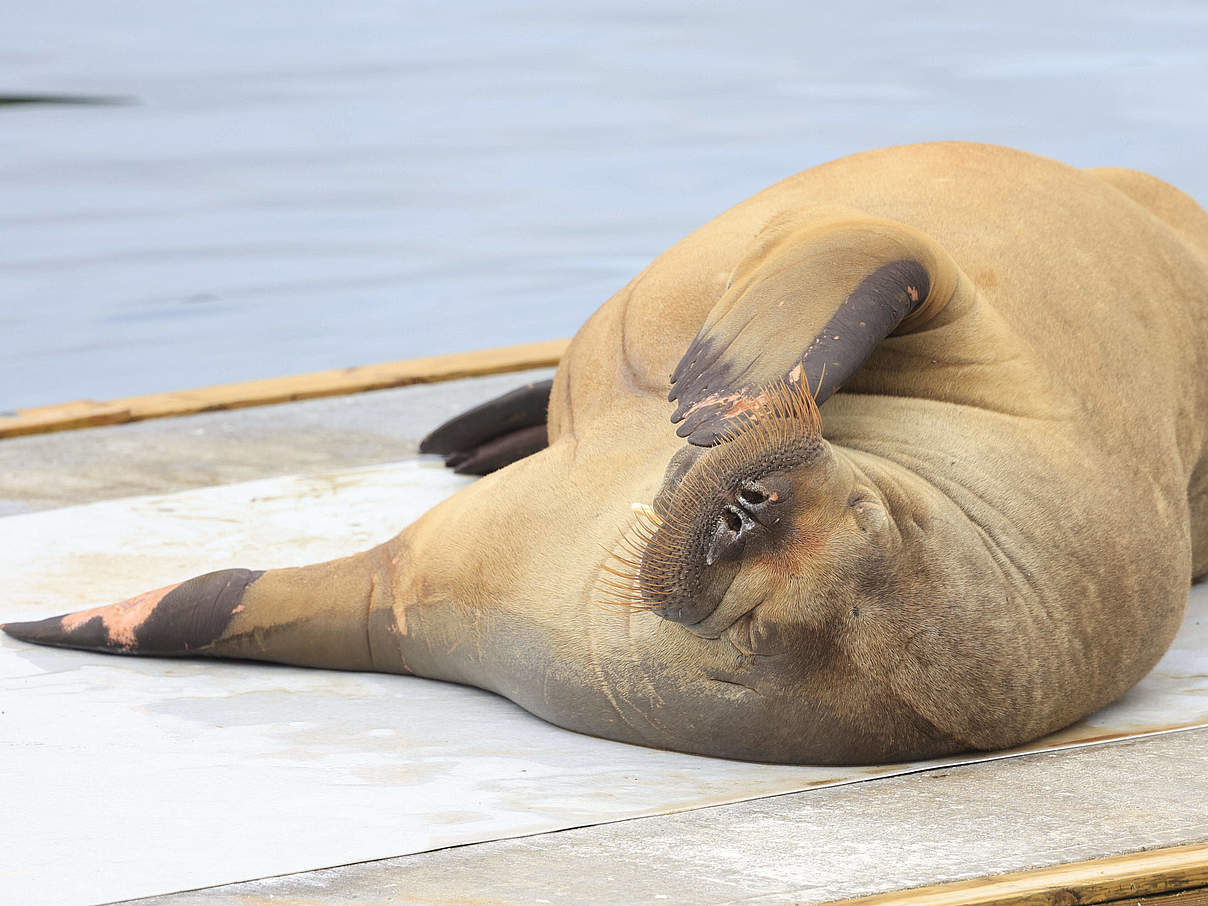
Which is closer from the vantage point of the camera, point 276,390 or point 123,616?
point 123,616

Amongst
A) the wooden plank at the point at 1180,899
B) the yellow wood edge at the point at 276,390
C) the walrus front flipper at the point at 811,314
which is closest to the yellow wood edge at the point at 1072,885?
the wooden plank at the point at 1180,899

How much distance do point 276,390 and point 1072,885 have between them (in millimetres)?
4008

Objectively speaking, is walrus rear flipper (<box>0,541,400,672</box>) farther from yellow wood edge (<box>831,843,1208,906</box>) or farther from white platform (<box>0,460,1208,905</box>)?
yellow wood edge (<box>831,843,1208,906</box>)

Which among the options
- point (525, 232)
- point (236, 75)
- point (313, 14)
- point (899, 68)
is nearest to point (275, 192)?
point (525, 232)

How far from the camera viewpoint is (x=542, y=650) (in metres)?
2.82

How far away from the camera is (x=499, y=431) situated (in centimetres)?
466

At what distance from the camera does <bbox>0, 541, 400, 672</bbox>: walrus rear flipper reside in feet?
10.5

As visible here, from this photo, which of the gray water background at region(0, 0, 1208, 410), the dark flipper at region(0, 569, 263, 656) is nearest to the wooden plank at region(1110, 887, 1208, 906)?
the dark flipper at region(0, 569, 263, 656)

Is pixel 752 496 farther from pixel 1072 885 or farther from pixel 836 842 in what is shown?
pixel 1072 885

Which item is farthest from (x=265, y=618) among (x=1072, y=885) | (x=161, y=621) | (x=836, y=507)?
(x=1072, y=885)

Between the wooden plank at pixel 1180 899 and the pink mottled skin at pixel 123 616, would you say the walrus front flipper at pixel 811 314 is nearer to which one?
the wooden plank at pixel 1180 899

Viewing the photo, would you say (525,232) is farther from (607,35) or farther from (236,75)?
(607,35)

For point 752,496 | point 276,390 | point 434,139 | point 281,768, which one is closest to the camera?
point 752,496

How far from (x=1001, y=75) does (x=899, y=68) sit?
996mm
